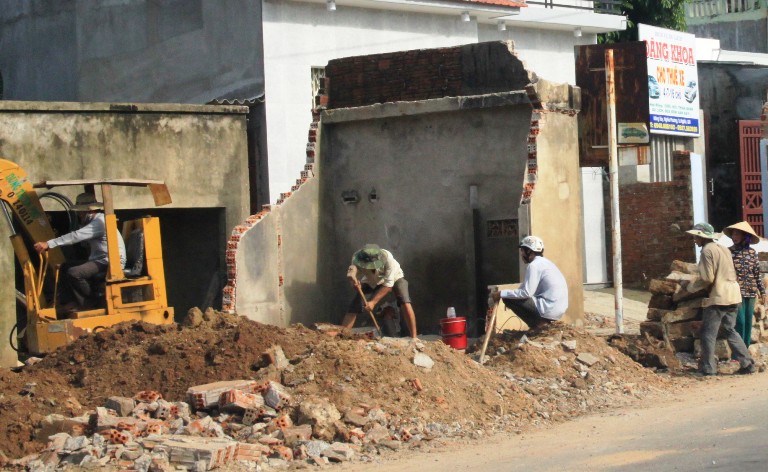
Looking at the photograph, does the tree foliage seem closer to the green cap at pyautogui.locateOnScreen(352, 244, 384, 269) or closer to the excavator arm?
the green cap at pyautogui.locateOnScreen(352, 244, 384, 269)

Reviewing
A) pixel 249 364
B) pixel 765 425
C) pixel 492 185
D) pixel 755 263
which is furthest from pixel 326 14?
pixel 765 425

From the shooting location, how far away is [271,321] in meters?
17.0

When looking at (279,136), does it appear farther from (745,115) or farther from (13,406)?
(13,406)

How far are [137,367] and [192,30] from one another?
13141mm

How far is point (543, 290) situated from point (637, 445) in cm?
429

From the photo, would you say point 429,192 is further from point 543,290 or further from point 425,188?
point 543,290

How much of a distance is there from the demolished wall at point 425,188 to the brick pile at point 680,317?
1691 mm

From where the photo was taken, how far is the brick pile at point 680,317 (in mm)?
14406

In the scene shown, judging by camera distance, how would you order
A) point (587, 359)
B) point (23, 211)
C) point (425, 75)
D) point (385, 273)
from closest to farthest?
point (587, 359) < point (23, 211) < point (385, 273) < point (425, 75)

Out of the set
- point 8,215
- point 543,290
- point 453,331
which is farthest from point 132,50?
point 543,290

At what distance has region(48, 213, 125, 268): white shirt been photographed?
14.1m

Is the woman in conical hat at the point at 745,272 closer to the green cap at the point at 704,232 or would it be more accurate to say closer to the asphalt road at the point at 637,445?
the green cap at the point at 704,232

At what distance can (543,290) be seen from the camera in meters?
13.8

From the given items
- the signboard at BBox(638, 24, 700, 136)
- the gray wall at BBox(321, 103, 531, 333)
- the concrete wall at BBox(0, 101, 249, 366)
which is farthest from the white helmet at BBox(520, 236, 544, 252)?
the signboard at BBox(638, 24, 700, 136)
